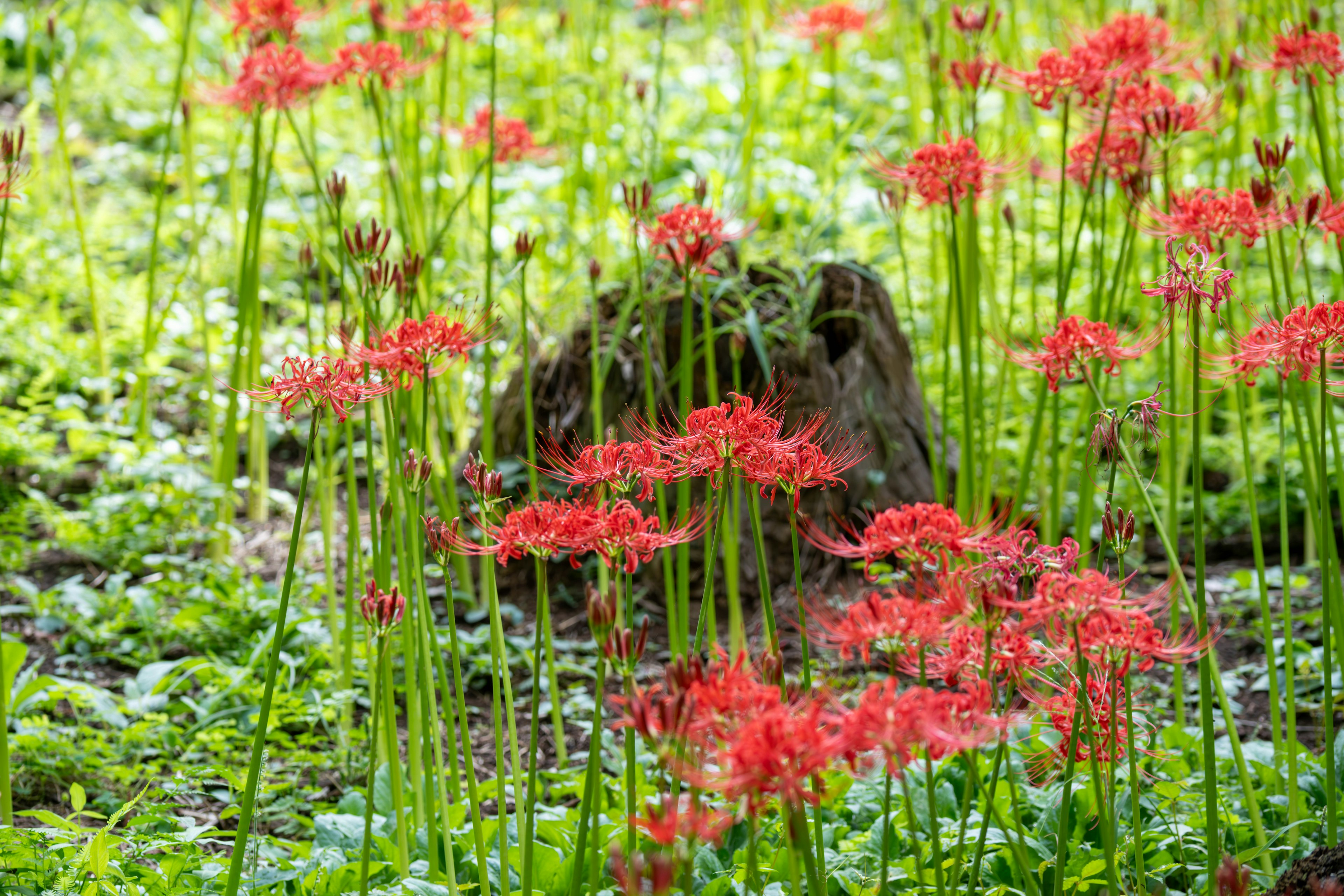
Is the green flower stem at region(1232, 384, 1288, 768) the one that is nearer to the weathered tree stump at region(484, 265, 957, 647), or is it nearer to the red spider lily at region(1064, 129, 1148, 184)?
the red spider lily at region(1064, 129, 1148, 184)

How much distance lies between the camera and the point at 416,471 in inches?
52.0

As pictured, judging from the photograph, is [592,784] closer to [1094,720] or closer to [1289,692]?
[1094,720]

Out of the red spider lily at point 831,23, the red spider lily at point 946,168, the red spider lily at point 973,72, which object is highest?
the red spider lily at point 831,23

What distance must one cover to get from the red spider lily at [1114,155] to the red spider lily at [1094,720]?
1014 mm

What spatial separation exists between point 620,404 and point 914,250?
1.87m

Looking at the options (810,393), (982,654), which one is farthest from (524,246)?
(810,393)

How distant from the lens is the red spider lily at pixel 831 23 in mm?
3121

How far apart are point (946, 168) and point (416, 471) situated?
88 centimetres

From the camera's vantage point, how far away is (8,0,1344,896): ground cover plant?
1.10 m

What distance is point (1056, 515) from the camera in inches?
88.7

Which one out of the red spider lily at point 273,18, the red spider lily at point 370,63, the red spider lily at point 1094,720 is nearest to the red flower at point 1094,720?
the red spider lily at point 1094,720

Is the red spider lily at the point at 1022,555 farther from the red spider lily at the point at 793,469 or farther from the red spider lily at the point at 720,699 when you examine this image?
the red spider lily at the point at 720,699

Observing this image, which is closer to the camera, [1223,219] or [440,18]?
[1223,219]

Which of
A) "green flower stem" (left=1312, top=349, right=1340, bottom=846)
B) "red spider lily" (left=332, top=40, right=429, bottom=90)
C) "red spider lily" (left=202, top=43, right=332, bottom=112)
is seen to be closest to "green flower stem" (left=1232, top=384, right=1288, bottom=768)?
"green flower stem" (left=1312, top=349, right=1340, bottom=846)
